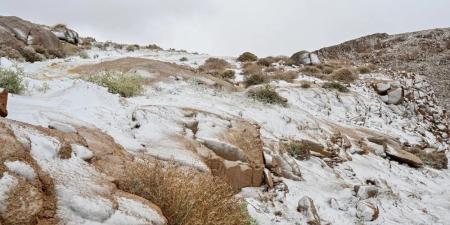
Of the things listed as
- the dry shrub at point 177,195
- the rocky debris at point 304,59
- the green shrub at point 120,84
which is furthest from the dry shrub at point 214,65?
the dry shrub at point 177,195

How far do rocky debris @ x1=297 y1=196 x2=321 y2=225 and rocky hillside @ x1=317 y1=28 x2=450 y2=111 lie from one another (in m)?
14.1

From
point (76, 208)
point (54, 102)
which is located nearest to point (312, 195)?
point (54, 102)

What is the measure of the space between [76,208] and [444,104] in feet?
62.9

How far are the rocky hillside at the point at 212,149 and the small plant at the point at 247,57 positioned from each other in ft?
14.1

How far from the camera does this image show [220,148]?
7.73 meters

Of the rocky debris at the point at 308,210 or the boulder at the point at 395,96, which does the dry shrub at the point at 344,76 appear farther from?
the rocky debris at the point at 308,210

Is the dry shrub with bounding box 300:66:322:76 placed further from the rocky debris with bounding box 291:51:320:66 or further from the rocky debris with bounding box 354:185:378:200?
the rocky debris with bounding box 354:185:378:200

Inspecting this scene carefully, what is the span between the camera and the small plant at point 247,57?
23125mm

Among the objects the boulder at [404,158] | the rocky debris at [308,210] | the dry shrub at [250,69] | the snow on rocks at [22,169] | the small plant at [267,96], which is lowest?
the boulder at [404,158]

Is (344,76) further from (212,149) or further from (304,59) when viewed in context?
(212,149)

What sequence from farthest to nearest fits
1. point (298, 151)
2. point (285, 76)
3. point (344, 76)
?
point (344, 76) < point (285, 76) < point (298, 151)

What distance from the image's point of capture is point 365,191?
8.92 meters

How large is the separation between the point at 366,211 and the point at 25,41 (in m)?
15.6

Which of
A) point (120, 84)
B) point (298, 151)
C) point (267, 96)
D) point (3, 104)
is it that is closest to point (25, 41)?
point (120, 84)
